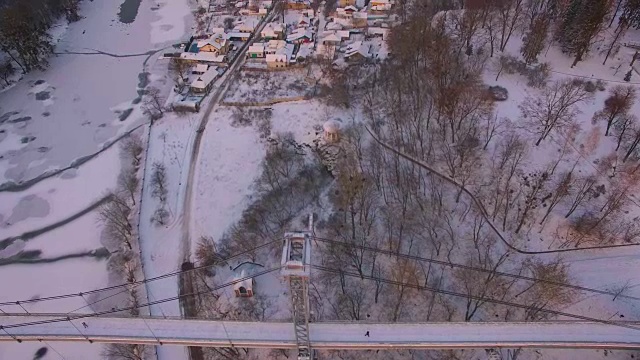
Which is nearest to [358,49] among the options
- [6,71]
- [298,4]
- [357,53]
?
[357,53]

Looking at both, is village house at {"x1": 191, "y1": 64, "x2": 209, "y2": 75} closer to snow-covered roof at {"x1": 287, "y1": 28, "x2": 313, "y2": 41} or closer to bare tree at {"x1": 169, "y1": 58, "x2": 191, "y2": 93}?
bare tree at {"x1": 169, "y1": 58, "x2": 191, "y2": 93}

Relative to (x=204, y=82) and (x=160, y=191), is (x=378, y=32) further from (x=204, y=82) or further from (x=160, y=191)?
(x=160, y=191)

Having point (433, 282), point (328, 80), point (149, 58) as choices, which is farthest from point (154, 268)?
point (149, 58)

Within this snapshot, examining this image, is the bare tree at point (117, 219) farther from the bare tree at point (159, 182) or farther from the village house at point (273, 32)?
the village house at point (273, 32)

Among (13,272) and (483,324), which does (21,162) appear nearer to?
(13,272)

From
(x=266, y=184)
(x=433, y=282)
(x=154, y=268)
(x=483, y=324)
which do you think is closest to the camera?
(x=483, y=324)

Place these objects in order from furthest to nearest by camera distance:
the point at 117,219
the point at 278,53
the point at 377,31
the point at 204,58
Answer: the point at 377,31 < the point at 204,58 < the point at 278,53 < the point at 117,219

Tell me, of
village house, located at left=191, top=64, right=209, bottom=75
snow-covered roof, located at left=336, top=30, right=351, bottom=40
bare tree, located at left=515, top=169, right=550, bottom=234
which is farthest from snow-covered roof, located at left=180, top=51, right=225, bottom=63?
bare tree, located at left=515, top=169, right=550, bottom=234
